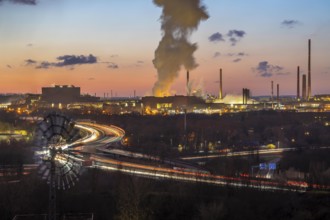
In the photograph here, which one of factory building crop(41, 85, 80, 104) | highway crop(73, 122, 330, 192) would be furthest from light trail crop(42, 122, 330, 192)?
factory building crop(41, 85, 80, 104)

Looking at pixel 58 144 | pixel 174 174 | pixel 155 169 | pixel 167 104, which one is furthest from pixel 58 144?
pixel 167 104

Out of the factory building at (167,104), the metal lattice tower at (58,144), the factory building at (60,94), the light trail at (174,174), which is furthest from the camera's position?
the factory building at (60,94)

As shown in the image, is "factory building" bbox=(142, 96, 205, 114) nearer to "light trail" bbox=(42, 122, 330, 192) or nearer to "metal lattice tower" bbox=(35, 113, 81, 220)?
"light trail" bbox=(42, 122, 330, 192)

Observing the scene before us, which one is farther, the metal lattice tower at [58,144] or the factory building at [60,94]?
the factory building at [60,94]

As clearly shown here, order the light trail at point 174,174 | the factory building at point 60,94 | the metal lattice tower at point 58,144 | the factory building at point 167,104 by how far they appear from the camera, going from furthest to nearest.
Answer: the factory building at point 60,94
the factory building at point 167,104
the light trail at point 174,174
the metal lattice tower at point 58,144

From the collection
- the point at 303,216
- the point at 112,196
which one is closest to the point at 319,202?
the point at 303,216

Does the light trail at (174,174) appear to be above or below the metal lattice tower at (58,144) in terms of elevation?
below

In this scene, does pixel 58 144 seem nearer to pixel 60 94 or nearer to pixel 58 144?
pixel 58 144

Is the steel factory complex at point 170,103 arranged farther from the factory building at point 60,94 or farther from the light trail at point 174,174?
the light trail at point 174,174

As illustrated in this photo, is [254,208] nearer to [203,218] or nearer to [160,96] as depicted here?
[203,218]

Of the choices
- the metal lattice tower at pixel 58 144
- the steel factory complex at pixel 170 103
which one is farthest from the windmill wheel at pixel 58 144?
the steel factory complex at pixel 170 103

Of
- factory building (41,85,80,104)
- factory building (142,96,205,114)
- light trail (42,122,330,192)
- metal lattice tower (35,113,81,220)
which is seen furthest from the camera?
factory building (41,85,80,104)

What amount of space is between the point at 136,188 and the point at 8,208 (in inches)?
132

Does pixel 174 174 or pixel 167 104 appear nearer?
pixel 174 174
